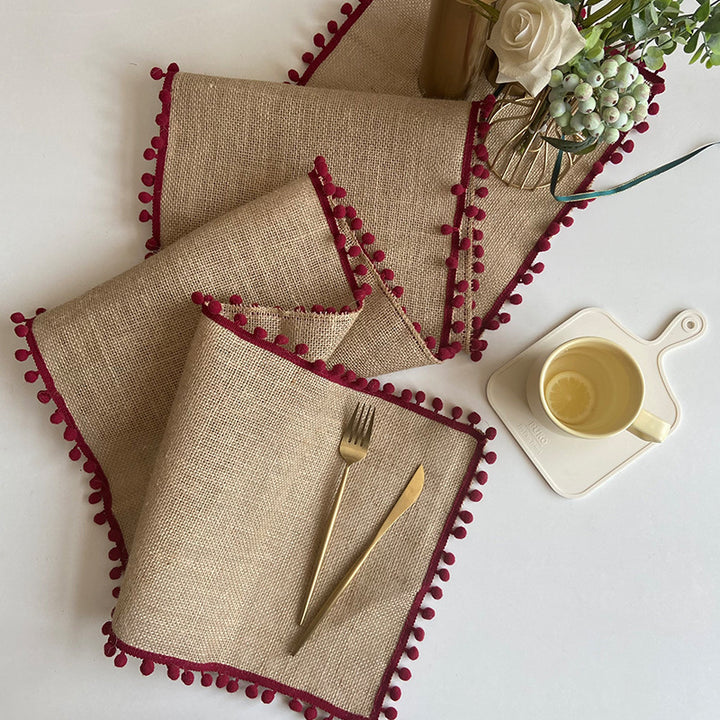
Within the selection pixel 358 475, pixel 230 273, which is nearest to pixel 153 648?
pixel 358 475

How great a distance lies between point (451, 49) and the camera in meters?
0.78

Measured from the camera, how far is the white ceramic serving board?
875 millimetres

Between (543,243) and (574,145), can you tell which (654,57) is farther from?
(543,243)

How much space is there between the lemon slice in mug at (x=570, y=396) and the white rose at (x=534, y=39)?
375 mm

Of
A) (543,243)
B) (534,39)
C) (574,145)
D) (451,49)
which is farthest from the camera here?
(543,243)

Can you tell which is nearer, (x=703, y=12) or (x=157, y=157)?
(x=703, y=12)

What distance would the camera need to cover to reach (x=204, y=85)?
33.0 inches

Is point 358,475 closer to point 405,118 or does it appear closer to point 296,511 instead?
point 296,511

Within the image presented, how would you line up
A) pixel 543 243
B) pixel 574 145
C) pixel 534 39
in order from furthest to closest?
1. pixel 543 243
2. pixel 574 145
3. pixel 534 39

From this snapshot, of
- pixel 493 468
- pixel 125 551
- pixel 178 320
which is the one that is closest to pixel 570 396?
pixel 493 468

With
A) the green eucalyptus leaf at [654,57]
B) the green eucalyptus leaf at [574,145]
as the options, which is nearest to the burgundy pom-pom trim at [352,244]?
the green eucalyptus leaf at [574,145]

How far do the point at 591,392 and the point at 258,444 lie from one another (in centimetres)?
43

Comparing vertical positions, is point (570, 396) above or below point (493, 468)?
above

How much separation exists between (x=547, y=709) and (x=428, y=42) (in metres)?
0.88
